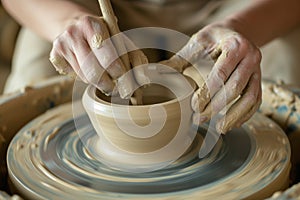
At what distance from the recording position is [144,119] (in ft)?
3.54

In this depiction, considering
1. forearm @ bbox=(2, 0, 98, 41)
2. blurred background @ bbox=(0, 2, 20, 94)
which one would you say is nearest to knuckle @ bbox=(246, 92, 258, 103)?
forearm @ bbox=(2, 0, 98, 41)

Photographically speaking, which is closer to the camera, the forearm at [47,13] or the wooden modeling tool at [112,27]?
the wooden modeling tool at [112,27]

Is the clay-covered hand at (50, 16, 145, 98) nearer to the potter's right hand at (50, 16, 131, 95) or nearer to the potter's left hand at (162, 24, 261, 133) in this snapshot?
the potter's right hand at (50, 16, 131, 95)

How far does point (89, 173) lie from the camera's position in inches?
44.6

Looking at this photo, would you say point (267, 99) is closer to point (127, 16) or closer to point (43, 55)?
point (127, 16)

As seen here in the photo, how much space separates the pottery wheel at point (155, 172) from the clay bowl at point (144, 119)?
62mm

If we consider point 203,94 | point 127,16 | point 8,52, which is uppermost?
point 203,94

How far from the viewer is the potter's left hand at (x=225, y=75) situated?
1.11m

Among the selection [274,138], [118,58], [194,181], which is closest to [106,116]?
[118,58]

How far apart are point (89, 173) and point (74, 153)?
0.38 feet

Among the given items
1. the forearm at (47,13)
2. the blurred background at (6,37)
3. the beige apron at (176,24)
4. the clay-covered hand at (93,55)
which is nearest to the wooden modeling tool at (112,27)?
the clay-covered hand at (93,55)

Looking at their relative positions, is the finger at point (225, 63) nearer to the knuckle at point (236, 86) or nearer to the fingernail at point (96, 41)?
the knuckle at point (236, 86)

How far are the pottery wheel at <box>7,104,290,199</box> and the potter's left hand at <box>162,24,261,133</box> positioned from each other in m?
0.10

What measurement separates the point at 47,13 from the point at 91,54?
1.93 ft
